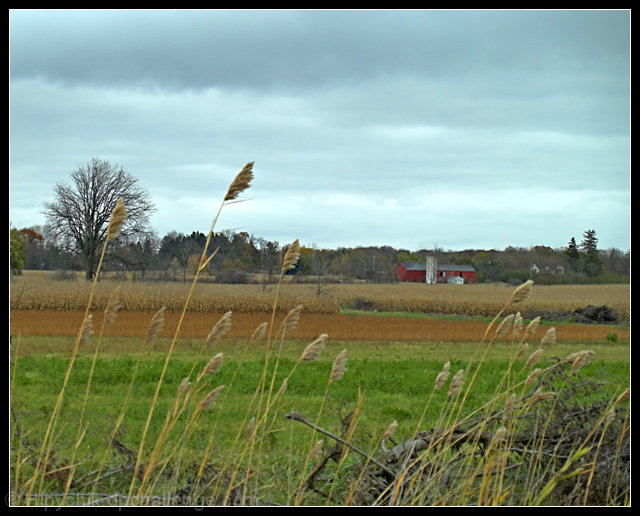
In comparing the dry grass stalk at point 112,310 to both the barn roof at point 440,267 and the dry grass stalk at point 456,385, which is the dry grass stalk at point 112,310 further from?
the barn roof at point 440,267

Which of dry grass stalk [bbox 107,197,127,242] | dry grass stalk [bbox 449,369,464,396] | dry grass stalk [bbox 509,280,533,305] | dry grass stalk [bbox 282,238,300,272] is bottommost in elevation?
dry grass stalk [bbox 449,369,464,396]

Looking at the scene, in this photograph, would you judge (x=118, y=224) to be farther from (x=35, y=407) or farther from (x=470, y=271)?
(x=470, y=271)

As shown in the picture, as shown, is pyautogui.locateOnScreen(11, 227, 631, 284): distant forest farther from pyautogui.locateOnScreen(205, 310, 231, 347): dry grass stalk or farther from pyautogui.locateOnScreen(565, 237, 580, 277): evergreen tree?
pyautogui.locateOnScreen(205, 310, 231, 347): dry grass stalk

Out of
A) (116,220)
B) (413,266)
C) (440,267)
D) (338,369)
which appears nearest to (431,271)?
(440,267)

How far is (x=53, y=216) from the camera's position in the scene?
25.7 m

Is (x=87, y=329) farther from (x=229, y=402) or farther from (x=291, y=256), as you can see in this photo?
(x=229, y=402)

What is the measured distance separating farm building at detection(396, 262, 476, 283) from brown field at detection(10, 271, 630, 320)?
312 centimetres

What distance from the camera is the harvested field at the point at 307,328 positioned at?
1795 cm

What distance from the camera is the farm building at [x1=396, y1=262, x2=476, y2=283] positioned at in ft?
139

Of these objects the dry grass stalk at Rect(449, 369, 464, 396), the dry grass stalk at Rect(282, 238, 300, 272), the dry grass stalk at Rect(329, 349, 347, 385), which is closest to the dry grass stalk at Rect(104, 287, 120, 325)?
the dry grass stalk at Rect(282, 238, 300, 272)

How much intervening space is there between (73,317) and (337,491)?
19.6 meters

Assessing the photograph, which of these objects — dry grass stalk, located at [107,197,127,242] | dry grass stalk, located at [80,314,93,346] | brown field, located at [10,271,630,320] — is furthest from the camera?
brown field, located at [10,271,630,320]

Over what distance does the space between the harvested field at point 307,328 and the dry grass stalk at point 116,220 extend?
14.6m

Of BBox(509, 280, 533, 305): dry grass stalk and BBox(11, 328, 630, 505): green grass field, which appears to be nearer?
BBox(509, 280, 533, 305): dry grass stalk
